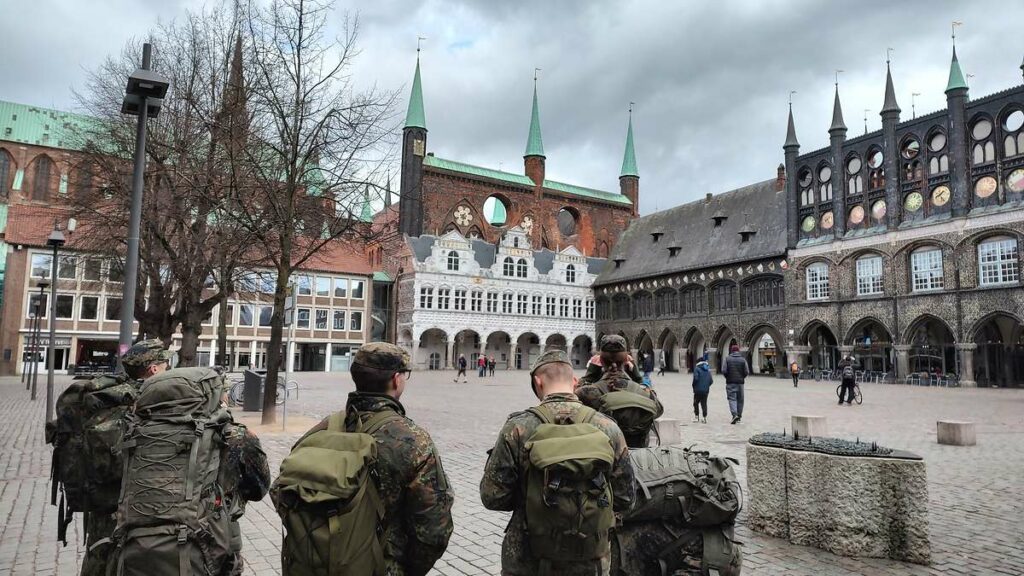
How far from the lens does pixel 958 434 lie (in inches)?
409

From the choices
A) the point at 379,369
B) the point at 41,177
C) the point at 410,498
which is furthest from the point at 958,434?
the point at 41,177

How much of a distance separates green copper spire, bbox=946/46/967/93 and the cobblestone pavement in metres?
23.1

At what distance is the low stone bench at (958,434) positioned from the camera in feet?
34.1

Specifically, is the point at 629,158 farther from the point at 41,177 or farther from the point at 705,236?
the point at 41,177

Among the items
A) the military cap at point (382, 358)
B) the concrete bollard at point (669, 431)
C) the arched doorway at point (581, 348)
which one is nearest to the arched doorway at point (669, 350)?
the arched doorway at point (581, 348)

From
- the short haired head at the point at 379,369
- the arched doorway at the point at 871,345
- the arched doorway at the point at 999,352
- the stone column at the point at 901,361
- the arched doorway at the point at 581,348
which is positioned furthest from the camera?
the arched doorway at the point at 581,348

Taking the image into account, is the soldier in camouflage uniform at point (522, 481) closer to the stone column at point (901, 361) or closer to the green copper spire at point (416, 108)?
the stone column at point (901, 361)

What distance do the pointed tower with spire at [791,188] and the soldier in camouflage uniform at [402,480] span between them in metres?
42.8

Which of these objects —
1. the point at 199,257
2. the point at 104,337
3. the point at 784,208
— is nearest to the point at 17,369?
the point at 104,337

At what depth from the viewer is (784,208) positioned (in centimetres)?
4381

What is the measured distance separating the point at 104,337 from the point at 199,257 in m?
30.8

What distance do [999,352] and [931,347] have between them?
3.08 meters

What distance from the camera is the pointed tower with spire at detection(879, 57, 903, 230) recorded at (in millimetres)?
35375

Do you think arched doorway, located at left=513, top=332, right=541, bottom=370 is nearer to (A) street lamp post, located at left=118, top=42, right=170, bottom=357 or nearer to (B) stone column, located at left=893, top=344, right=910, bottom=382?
(B) stone column, located at left=893, top=344, right=910, bottom=382
